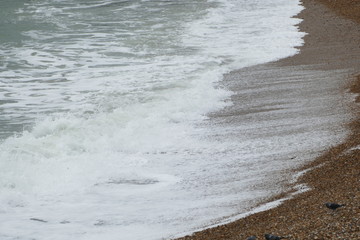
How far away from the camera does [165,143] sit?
10.4m

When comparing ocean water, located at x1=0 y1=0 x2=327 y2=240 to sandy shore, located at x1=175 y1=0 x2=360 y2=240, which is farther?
ocean water, located at x1=0 y1=0 x2=327 y2=240

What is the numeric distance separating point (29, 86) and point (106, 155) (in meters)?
6.03

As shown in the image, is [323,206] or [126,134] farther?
[126,134]

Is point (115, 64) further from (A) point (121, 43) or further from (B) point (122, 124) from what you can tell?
(B) point (122, 124)

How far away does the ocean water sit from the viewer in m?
7.74

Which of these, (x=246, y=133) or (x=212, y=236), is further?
(x=246, y=133)

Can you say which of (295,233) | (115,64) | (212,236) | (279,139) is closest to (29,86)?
(115,64)

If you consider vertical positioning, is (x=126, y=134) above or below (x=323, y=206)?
below

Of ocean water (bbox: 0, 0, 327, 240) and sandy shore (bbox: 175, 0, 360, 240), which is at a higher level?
sandy shore (bbox: 175, 0, 360, 240)

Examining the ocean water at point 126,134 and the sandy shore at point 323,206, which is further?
the ocean water at point 126,134

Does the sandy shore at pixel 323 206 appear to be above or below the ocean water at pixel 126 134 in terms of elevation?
above

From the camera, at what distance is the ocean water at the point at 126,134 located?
7738mm

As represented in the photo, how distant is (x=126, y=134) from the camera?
35.8 feet

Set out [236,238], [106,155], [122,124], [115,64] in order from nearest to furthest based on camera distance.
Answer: [236,238] → [106,155] → [122,124] → [115,64]
